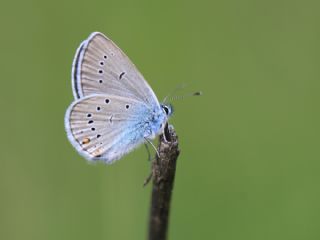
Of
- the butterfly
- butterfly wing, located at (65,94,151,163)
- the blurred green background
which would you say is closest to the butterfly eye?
the butterfly

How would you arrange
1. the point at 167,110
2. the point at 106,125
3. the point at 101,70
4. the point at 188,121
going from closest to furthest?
1. the point at 101,70
2. the point at 167,110
3. the point at 106,125
4. the point at 188,121

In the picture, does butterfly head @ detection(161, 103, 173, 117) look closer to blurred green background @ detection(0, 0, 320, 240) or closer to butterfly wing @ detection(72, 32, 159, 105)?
butterfly wing @ detection(72, 32, 159, 105)

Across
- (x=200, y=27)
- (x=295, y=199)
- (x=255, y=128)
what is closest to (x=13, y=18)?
(x=200, y=27)

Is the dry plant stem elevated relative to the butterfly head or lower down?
lower down

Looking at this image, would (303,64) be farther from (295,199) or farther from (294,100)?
(295,199)

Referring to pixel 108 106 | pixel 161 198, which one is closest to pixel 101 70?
pixel 108 106

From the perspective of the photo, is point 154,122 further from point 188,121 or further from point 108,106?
point 188,121

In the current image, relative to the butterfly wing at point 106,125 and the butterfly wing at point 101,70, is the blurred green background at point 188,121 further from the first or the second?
the butterfly wing at point 101,70
